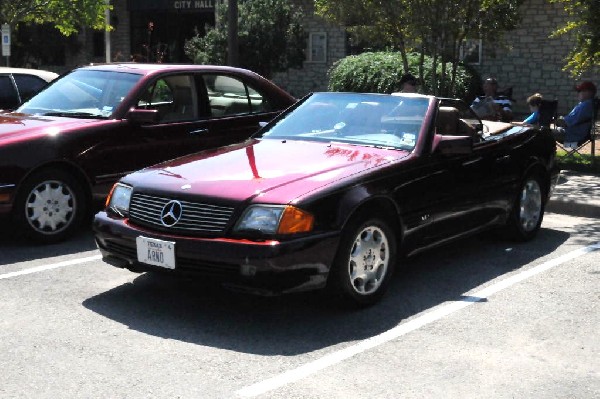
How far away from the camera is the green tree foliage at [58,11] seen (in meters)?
22.7

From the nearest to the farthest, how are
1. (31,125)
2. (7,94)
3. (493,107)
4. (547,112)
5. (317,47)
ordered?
(31,125) < (7,94) < (493,107) < (547,112) < (317,47)

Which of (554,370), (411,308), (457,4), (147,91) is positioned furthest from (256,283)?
(457,4)

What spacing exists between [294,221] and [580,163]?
27.5 feet

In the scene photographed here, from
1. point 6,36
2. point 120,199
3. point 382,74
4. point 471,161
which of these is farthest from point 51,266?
point 6,36

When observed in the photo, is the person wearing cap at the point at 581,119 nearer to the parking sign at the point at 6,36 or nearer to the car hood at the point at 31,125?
the car hood at the point at 31,125

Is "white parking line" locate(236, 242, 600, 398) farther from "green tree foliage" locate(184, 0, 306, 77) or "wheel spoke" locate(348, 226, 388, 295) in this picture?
"green tree foliage" locate(184, 0, 306, 77)

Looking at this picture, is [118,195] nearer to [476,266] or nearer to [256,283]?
[256,283]

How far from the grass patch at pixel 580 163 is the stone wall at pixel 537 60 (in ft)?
35.9

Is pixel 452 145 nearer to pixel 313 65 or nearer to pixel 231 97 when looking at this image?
pixel 231 97

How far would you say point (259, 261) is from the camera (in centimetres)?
541

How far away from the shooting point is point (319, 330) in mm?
5652

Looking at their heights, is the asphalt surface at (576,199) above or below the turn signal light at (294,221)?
below

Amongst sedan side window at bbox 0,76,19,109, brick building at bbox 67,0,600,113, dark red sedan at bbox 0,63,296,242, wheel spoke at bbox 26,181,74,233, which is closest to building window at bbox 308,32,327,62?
brick building at bbox 67,0,600,113

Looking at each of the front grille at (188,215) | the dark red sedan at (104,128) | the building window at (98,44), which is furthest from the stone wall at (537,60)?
the front grille at (188,215)
